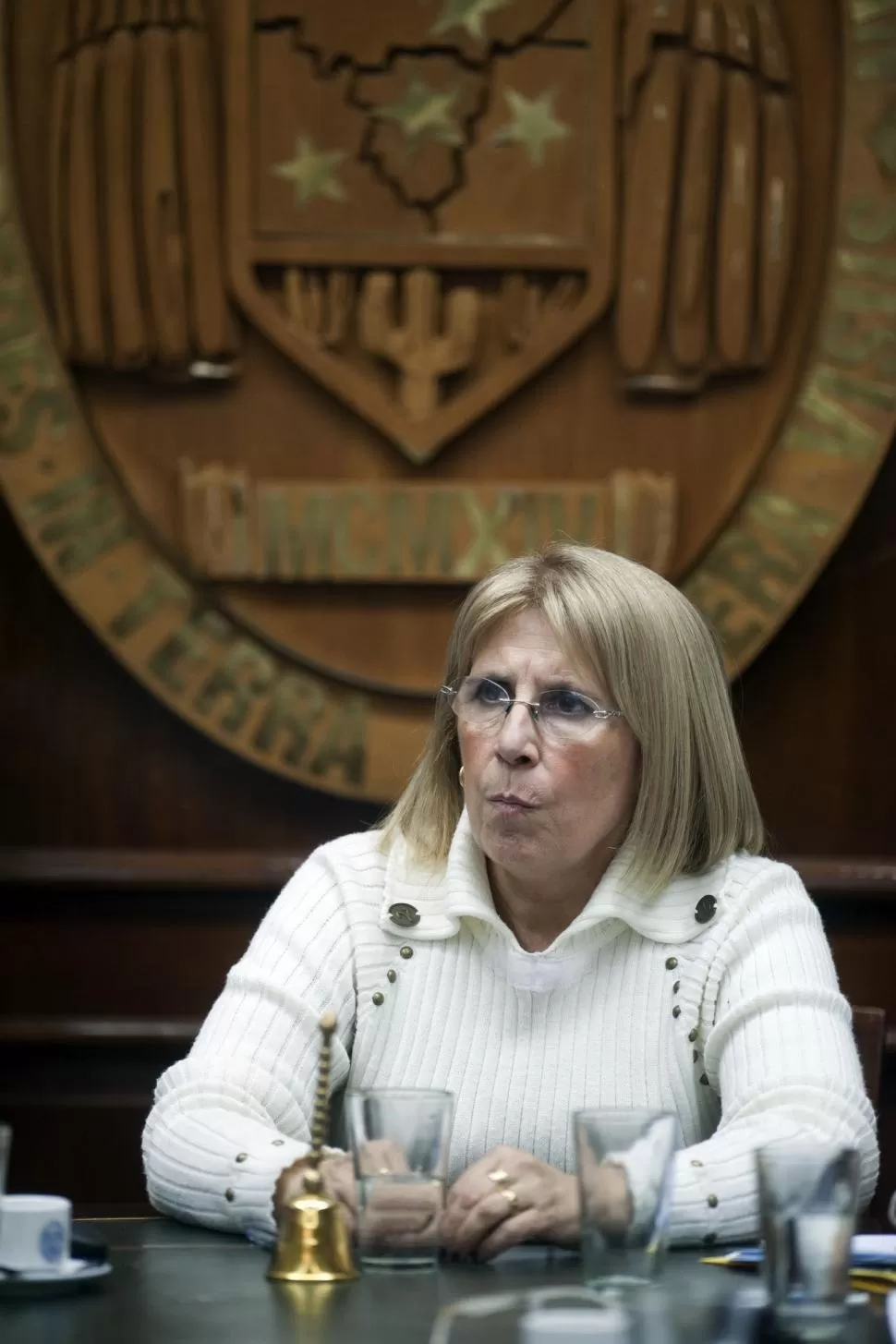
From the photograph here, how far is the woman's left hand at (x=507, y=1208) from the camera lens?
169 centimetres

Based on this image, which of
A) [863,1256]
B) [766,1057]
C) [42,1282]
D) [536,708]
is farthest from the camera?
[536,708]

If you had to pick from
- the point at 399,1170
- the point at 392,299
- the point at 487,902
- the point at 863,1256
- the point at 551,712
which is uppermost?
the point at 392,299

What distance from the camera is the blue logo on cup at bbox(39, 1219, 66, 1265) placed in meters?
1.54

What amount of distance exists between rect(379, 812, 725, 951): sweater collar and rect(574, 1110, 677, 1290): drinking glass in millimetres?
728

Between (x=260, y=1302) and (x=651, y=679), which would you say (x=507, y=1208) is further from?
(x=651, y=679)

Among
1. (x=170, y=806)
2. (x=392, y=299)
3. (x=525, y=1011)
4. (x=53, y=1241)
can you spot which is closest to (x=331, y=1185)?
(x=53, y=1241)

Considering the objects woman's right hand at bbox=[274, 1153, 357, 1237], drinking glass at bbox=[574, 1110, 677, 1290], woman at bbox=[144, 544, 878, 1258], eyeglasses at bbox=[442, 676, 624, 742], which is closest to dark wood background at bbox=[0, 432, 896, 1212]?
woman at bbox=[144, 544, 878, 1258]

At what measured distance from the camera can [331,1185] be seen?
1723mm

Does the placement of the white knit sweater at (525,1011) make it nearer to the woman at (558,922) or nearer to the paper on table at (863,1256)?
the woman at (558,922)

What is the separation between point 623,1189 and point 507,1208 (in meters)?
0.25

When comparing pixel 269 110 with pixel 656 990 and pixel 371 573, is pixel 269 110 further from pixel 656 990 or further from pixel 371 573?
pixel 656 990

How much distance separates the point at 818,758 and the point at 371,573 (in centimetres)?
80

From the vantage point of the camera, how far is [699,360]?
3158 mm

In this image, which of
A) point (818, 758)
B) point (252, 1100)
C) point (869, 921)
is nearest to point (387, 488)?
point (818, 758)
